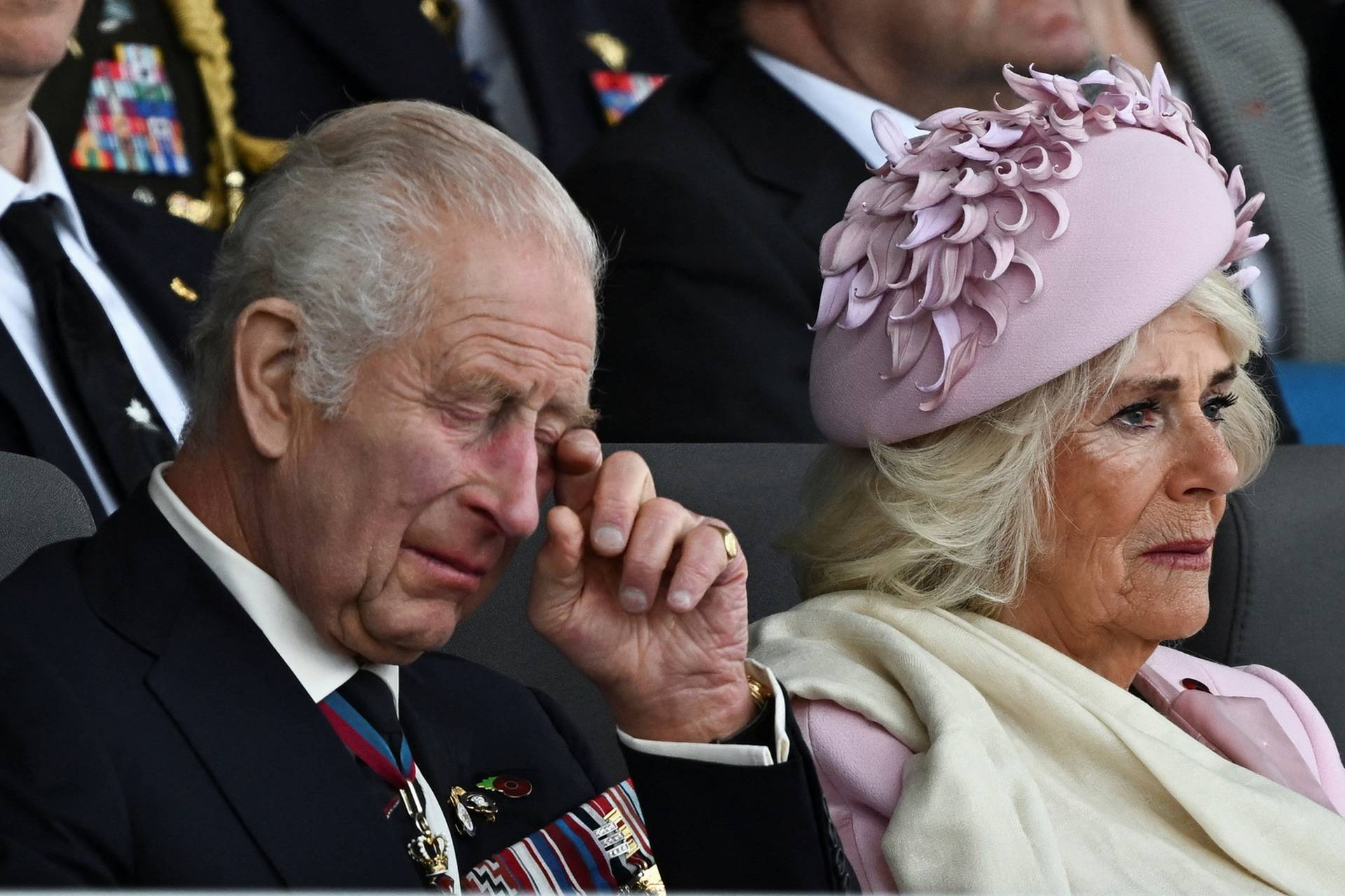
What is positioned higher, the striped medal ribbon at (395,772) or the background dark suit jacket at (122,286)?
the striped medal ribbon at (395,772)

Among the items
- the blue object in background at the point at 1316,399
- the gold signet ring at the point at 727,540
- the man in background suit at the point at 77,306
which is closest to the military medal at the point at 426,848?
the gold signet ring at the point at 727,540

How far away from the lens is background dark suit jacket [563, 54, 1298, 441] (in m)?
2.96

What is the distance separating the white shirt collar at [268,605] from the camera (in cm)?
168

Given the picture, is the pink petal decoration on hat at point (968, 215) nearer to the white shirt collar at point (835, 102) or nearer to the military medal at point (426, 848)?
the military medal at point (426, 848)

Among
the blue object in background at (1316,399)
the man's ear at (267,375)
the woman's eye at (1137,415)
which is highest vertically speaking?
the man's ear at (267,375)

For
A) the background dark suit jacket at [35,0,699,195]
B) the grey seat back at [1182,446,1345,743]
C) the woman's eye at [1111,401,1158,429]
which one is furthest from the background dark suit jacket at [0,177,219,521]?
the grey seat back at [1182,446,1345,743]

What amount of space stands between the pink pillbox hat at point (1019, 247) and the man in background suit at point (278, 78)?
160 centimetres

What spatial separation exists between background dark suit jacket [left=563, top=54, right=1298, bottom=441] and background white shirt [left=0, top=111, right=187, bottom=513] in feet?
2.31

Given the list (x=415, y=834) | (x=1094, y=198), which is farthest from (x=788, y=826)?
(x=1094, y=198)

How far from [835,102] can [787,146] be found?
0.20m

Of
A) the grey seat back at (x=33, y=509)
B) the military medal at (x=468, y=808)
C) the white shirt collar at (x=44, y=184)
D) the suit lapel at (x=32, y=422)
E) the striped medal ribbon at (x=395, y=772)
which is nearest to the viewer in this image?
the striped medal ribbon at (x=395, y=772)

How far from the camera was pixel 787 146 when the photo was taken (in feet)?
11.4

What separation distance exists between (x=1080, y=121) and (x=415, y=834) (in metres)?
1.16

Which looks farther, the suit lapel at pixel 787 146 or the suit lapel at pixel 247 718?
the suit lapel at pixel 787 146
